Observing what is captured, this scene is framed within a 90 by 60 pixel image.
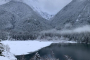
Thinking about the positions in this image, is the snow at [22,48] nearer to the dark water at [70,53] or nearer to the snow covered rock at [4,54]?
the dark water at [70,53]

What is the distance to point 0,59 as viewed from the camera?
25.1 meters

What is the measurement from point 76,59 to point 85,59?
14.0ft

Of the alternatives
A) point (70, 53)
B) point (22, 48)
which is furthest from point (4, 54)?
point (22, 48)

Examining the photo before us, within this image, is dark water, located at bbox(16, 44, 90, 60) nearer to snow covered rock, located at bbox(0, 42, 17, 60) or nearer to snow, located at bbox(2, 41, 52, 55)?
snow, located at bbox(2, 41, 52, 55)

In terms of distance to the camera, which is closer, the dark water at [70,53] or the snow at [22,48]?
the dark water at [70,53]

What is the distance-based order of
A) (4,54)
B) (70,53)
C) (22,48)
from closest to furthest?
(4,54) < (70,53) < (22,48)

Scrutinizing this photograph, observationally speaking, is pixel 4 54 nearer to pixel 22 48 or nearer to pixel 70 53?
pixel 70 53

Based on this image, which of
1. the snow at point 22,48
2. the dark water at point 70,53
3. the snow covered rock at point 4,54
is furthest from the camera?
the snow at point 22,48

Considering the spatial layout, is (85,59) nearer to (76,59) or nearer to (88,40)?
(76,59)

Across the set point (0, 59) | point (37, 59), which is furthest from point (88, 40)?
point (0, 59)

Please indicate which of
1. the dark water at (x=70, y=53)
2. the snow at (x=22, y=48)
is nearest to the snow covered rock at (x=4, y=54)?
the dark water at (x=70, y=53)

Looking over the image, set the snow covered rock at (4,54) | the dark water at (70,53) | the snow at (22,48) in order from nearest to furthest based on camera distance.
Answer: the snow covered rock at (4,54) → the dark water at (70,53) → the snow at (22,48)

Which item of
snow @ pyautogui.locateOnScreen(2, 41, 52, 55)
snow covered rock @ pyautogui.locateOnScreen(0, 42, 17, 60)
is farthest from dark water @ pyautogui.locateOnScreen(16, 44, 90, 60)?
snow covered rock @ pyautogui.locateOnScreen(0, 42, 17, 60)

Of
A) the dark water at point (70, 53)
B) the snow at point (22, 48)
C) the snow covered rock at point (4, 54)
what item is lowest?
the dark water at point (70, 53)
